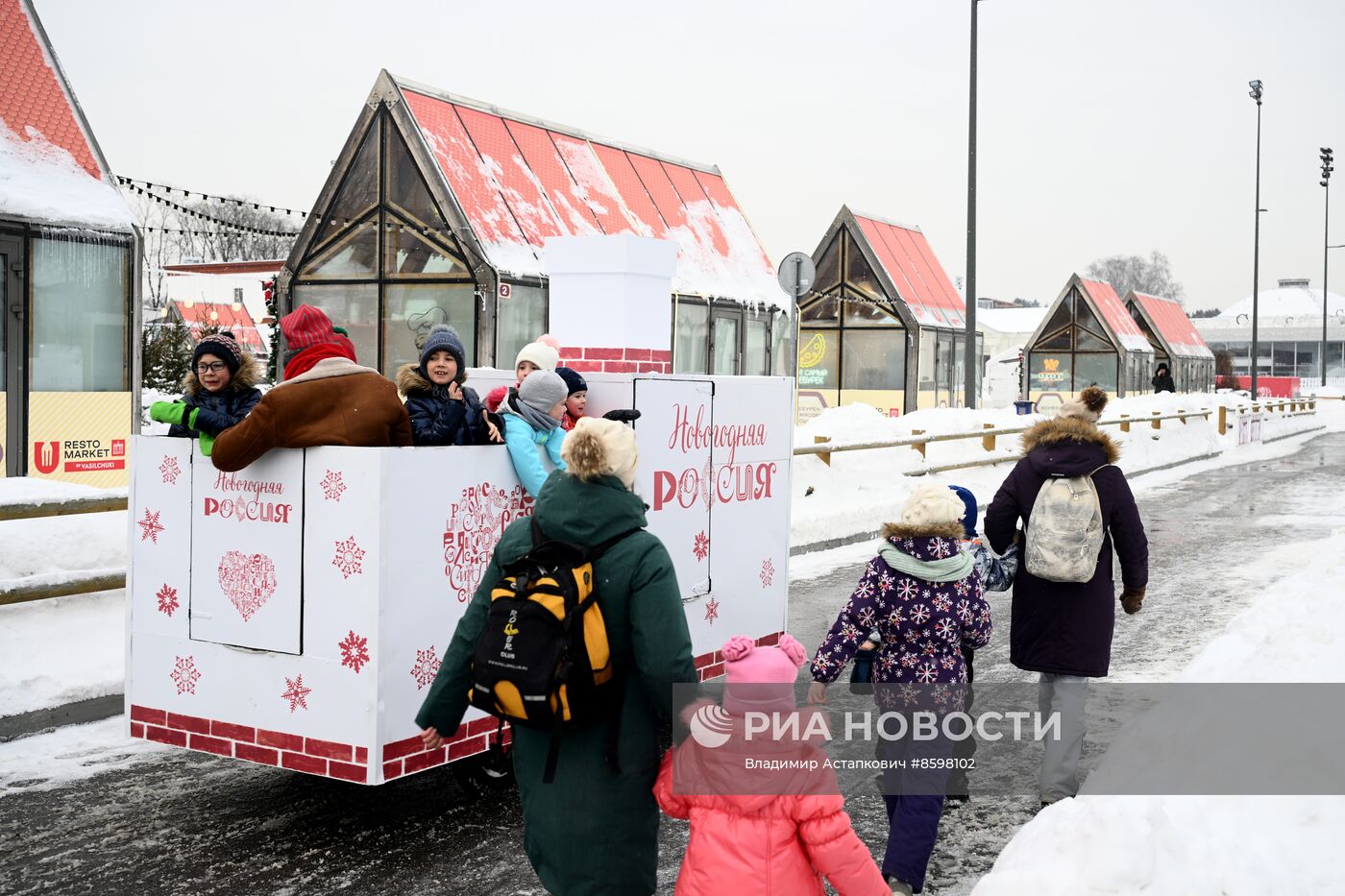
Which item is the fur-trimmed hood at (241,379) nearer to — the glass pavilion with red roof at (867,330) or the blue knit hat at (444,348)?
the blue knit hat at (444,348)

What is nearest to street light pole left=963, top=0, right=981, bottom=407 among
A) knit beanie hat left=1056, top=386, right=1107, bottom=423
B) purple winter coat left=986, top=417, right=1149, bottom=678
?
knit beanie hat left=1056, top=386, right=1107, bottom=423

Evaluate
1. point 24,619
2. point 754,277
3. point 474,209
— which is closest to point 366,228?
point 474,209

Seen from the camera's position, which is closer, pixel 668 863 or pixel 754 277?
pixel 668 863

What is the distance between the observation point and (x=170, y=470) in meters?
5.45

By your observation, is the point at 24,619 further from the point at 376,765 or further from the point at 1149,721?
the point at 1149,721

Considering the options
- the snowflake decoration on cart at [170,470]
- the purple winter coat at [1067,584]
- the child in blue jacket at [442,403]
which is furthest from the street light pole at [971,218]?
the snowflake decoration on cart at [170,470]

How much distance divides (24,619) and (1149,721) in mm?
6560

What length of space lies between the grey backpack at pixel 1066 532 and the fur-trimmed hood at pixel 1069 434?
0.51ft

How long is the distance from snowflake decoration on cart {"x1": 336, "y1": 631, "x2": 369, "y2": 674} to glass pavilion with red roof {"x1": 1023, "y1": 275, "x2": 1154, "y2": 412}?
39836 mm

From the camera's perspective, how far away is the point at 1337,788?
445cm

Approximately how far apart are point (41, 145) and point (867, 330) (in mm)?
21162

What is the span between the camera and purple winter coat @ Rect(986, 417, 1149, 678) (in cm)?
580

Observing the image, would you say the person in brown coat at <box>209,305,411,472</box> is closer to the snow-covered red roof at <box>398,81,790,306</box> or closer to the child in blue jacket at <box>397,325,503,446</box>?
the child in blue jacket at <box>397,325,503,446</box>

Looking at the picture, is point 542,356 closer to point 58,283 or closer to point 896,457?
point 58,283
